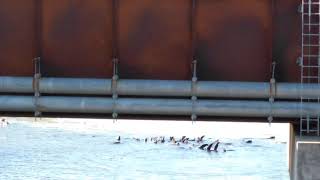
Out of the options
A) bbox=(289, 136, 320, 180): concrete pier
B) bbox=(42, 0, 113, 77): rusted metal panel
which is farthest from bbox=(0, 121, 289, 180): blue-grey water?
bbox=(289, 136, 320, 180): concrete pier

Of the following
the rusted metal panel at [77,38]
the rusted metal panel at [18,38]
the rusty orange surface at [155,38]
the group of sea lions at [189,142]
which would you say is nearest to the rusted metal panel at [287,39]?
the rusty orange surface at [155,38]

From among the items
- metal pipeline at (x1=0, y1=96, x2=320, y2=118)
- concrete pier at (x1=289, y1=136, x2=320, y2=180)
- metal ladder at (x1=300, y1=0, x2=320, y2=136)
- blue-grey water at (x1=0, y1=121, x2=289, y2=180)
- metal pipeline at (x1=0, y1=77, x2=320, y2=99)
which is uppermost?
metal ladder at (x1=300, y1=0, x2=320, y2=136)

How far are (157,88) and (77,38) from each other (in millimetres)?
1959

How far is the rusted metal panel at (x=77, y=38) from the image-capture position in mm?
12305

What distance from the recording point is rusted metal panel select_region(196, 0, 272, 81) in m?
12.0

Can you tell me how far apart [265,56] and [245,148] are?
43.7 m

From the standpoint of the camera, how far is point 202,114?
1162 centimetres

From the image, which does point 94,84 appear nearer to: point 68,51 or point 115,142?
point 68,51

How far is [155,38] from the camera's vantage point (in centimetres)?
A: 1223

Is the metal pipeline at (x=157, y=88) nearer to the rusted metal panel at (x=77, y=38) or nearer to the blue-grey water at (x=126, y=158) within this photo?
the rusted metal panel at (x=77, y=38)

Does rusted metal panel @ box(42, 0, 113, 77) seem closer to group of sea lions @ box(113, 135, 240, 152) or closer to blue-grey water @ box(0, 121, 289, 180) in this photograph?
blue-grey water @ box(0, 121, 289, 180)

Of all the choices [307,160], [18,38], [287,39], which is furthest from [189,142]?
[307,160]

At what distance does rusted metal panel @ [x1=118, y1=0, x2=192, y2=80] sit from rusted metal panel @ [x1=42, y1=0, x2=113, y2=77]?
30cm

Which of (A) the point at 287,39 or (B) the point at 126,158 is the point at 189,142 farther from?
(A) the point at 287,39
